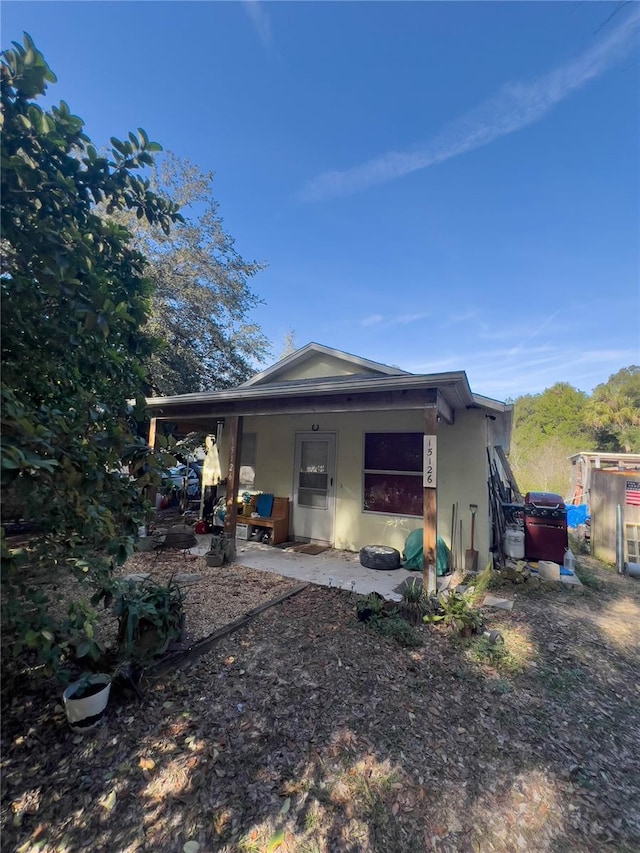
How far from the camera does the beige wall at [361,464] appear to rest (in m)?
5.74

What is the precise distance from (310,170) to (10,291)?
9.77 metres

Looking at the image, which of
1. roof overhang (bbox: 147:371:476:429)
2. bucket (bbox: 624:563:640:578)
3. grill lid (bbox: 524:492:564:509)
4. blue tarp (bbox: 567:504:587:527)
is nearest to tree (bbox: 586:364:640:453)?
blue tarp (bbox: 567:504:587:527)

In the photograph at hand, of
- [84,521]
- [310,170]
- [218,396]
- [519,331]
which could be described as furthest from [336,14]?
[519,331]

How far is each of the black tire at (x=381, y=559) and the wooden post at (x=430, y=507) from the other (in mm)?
1316

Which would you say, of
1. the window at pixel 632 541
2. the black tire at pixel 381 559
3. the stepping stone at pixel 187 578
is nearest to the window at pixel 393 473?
the black tire at pixel 381 559

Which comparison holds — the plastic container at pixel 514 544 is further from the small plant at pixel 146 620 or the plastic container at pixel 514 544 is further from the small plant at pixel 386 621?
the small plant at pixel 146 620

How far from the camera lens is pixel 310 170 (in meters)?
9.21

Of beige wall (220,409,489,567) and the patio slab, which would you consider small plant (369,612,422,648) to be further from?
beige wall (220,409,489,567)

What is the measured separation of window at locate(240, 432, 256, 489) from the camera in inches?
318

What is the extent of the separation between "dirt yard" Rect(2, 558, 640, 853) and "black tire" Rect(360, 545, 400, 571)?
7.56 ft

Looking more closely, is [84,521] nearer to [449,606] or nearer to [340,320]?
[449,606]

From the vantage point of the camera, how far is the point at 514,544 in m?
5.99

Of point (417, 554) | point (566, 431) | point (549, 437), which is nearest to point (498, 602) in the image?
point (417, 554)

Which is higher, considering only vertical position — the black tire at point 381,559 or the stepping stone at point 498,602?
the black tire at point 381,559
